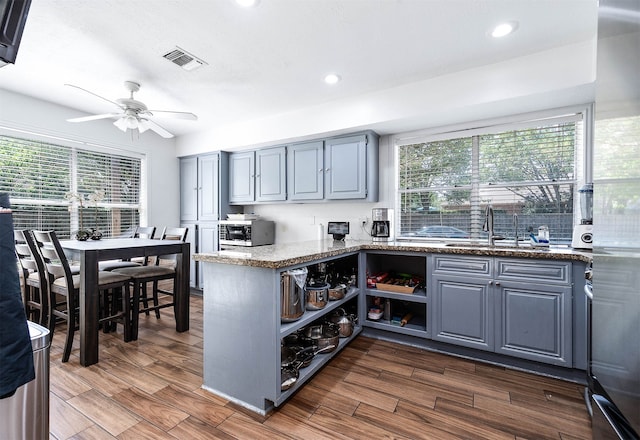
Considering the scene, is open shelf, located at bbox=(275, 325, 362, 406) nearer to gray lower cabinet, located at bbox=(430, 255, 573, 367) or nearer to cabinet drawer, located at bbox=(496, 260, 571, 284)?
gray lower cabinet, located at bbox=(430, 255, 573, 367)

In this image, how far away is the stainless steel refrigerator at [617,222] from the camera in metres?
0.65

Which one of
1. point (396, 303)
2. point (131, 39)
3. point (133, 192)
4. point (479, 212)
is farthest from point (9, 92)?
point (479, 212)

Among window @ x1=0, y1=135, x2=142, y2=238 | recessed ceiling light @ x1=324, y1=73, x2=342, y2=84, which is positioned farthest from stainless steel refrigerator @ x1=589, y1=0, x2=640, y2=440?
window @ x1=0, y1=135, x2=142, y2=238

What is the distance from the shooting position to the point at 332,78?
2.72m

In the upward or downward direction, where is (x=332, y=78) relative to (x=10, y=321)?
upward

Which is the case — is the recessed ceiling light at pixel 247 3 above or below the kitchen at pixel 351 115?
above

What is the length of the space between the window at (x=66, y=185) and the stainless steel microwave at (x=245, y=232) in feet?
4.66

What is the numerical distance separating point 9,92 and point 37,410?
12.0ft

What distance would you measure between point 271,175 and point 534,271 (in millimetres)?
2982

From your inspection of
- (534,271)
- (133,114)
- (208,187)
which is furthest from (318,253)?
(208,187)

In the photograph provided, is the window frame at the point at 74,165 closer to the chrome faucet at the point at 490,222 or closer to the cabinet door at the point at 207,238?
the cabinet door at the point at 207,238

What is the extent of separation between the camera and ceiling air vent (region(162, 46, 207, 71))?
229 centimetres

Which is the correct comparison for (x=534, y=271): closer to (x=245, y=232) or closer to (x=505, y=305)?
(x=505, y=305)

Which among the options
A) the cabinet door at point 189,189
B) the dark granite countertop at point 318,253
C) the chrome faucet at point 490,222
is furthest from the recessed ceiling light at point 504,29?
the cabinet door at point 189,189
